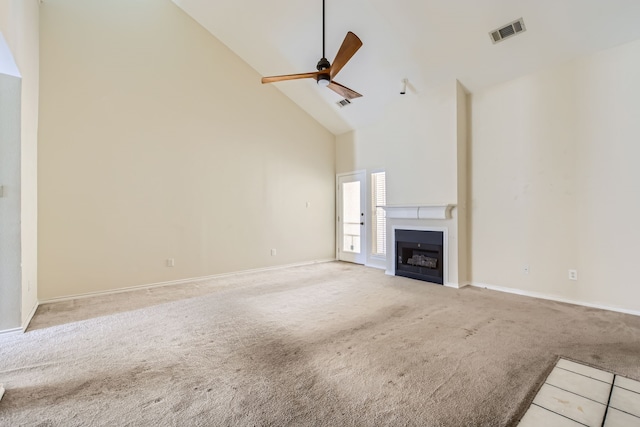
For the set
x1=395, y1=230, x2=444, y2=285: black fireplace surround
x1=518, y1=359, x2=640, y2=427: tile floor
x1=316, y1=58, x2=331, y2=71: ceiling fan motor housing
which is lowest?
x1=518, y1=359, x2=640, y2=427: tile floor

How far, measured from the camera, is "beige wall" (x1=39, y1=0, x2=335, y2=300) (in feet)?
11.8

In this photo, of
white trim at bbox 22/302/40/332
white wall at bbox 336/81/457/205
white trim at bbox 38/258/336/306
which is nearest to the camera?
white trim at bbox 22/302/40/332

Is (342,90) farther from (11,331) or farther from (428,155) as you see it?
(11,331)

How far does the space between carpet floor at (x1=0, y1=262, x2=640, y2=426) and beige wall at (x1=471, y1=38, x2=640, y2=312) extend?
467 millimetres

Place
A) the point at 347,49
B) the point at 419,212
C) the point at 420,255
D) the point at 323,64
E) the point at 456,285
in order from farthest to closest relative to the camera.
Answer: the point at 420,255, the point at 419,212, the point at 456,285, the point at 323,64, the point at 347,49

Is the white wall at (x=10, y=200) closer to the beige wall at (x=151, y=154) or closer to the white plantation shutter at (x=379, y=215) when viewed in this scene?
the beige wall at (x=151, y=154)

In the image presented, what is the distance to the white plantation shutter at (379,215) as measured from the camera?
558cm

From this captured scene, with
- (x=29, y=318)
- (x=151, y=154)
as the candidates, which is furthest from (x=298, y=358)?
(x=151, y=154)

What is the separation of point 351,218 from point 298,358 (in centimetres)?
443

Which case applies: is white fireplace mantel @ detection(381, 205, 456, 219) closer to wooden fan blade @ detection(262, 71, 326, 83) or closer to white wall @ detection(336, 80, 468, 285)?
white wall @ detection(336, 80, 468, 285)

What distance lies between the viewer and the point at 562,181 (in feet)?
11.7

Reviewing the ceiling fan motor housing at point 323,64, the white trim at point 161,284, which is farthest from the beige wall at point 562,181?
the white trim at point 161,284

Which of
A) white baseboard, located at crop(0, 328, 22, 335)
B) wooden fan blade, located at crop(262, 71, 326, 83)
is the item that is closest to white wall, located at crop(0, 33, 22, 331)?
white baseboard, located at crop(0, 328, 22, 335)

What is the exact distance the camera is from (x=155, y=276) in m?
4.27
